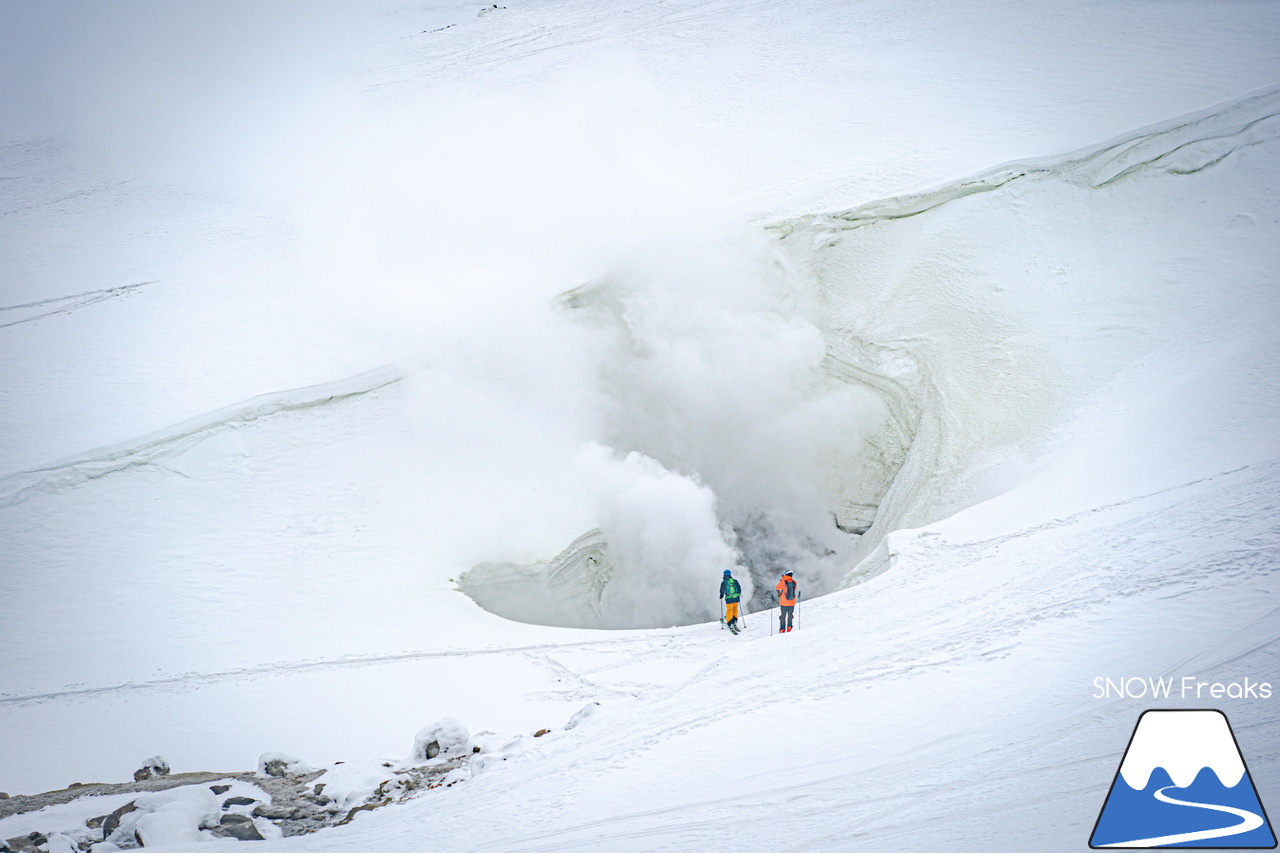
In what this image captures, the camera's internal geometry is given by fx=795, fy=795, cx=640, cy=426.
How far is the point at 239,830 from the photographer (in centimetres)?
478

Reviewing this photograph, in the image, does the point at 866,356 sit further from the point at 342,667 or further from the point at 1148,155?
the point at 342,667

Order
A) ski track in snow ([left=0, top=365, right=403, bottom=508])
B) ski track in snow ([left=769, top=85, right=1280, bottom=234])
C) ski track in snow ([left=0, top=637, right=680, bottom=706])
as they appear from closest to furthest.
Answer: ski track in snow ([left=0, top=637, right=680, bottom=706]), ski track in snow ([left=0, top=365, right=403, bottom=508]), ski track in snow ([left=769, top=85, right=1280, bottom=234])

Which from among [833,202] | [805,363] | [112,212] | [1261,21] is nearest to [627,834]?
[805,363]

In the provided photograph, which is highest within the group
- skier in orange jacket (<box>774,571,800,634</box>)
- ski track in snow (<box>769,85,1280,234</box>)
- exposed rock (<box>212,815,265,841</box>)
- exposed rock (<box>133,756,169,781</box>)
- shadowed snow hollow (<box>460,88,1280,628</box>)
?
ski track in snow (<box>769,85,1280,234</box>)

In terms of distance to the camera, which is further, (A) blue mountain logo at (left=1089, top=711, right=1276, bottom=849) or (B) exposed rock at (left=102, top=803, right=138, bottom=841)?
(B) exposed rock at (left=102, top=803, right=138, bottom=841)

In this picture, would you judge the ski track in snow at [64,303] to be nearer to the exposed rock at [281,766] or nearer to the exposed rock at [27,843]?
the exposed rock at [281,766]

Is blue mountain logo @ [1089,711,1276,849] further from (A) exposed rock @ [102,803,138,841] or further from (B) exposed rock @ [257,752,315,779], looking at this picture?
(A) exposed rock @ [102,803,138,841]

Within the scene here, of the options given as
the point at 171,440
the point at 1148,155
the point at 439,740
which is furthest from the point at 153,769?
the point at 1148,155

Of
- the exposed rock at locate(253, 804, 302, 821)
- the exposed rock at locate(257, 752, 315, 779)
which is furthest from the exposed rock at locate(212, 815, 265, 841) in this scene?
the exposed rock at locate(257, 752, 315, 779)

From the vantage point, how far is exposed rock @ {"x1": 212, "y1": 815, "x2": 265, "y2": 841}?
4.77 meters

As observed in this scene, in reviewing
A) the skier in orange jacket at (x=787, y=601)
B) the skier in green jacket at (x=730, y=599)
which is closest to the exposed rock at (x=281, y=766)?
the skier in green jacket at (x=730, y=599)

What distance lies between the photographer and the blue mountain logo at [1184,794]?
3438mm

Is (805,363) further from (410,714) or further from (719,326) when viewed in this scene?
(410,714)

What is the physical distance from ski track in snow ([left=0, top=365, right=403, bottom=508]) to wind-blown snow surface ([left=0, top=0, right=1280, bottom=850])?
4 centimetres
